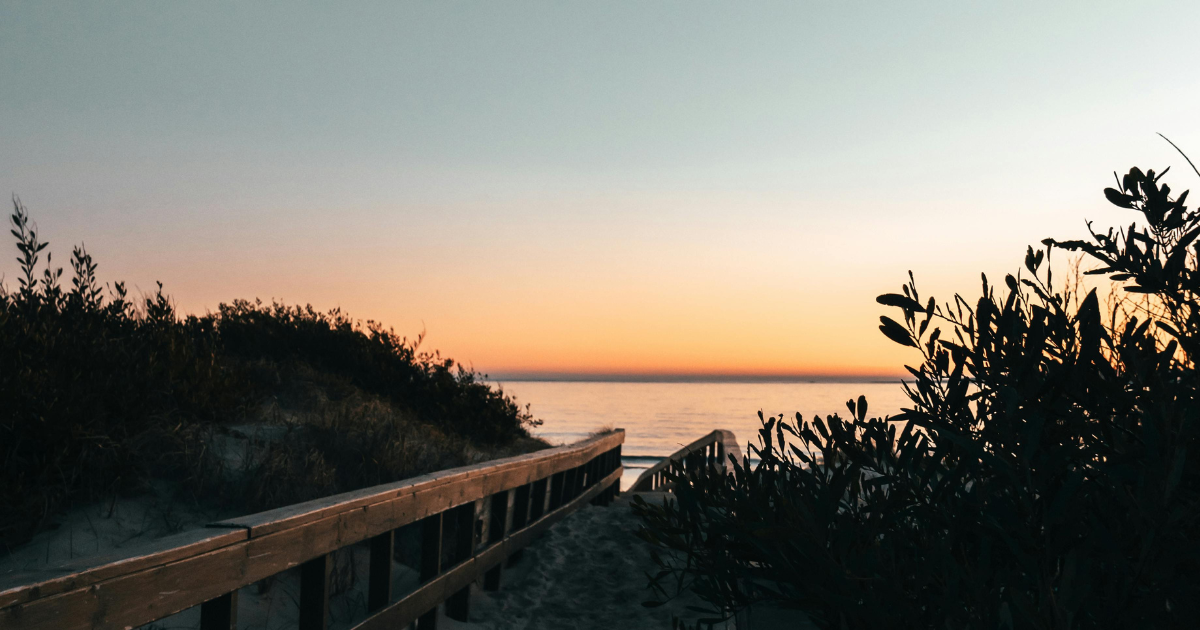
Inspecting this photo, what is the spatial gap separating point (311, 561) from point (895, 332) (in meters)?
2.46

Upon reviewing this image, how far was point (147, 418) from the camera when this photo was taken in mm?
5098

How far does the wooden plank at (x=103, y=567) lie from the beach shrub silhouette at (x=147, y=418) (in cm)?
242

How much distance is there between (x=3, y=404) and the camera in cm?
424

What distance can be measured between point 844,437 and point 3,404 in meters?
4.64

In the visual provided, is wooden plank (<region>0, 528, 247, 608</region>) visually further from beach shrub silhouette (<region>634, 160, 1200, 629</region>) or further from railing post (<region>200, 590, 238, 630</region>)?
beach shrub silhouette (<region>634, 160, 1200, 629</region>)

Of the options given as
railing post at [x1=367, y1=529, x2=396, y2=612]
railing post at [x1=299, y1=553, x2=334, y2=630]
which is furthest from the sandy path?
railing post at [x1=299, y1=553, x2=334, y2=630]

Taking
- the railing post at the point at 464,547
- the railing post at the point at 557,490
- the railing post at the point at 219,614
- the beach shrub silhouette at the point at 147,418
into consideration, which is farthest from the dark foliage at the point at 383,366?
the railing post at the point at 219,614

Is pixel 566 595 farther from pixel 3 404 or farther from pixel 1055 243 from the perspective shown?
pixel 1055 243

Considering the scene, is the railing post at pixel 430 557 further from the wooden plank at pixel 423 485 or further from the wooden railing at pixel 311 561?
the wooden plank at pixel 423 485

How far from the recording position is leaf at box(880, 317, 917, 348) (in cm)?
196

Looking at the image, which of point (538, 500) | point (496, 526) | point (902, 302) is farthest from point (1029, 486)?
point (538, 500)

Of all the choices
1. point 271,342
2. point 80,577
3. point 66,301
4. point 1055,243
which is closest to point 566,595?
point 80,577

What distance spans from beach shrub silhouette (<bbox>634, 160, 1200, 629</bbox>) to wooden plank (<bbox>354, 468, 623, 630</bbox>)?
6.45 ft

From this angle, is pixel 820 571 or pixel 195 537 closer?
pixel 820 571
